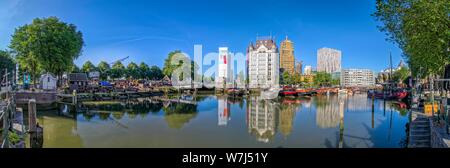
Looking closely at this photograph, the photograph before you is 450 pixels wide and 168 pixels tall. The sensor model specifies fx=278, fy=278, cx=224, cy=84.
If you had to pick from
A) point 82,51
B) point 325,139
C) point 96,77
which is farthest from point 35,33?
point 325,139

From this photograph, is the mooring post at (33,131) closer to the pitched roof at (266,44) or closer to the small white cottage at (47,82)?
the small white cottage at (47,82)

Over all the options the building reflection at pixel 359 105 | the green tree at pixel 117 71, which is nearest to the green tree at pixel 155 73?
the green tree at pixel 117 71

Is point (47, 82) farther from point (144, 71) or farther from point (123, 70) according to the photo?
point (144, 71)

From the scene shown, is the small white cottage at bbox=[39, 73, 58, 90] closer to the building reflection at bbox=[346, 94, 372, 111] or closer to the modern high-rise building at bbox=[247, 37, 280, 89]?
the building reflection at bbox=[346, 94, 372, 111]

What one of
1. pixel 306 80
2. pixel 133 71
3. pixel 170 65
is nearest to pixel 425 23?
pixel 170 65

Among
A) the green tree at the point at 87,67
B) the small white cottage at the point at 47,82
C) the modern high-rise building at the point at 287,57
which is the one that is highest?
the modern high-rise building at the point at 287,57

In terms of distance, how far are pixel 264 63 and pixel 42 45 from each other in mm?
112361

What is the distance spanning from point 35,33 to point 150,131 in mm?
31276

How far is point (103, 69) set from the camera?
307 feet

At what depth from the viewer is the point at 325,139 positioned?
58.3 feet

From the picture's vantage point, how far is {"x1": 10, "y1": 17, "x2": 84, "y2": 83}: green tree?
131ft

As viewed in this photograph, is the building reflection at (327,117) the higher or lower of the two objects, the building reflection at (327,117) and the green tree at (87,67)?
the lower

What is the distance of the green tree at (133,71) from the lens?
9631 cm
